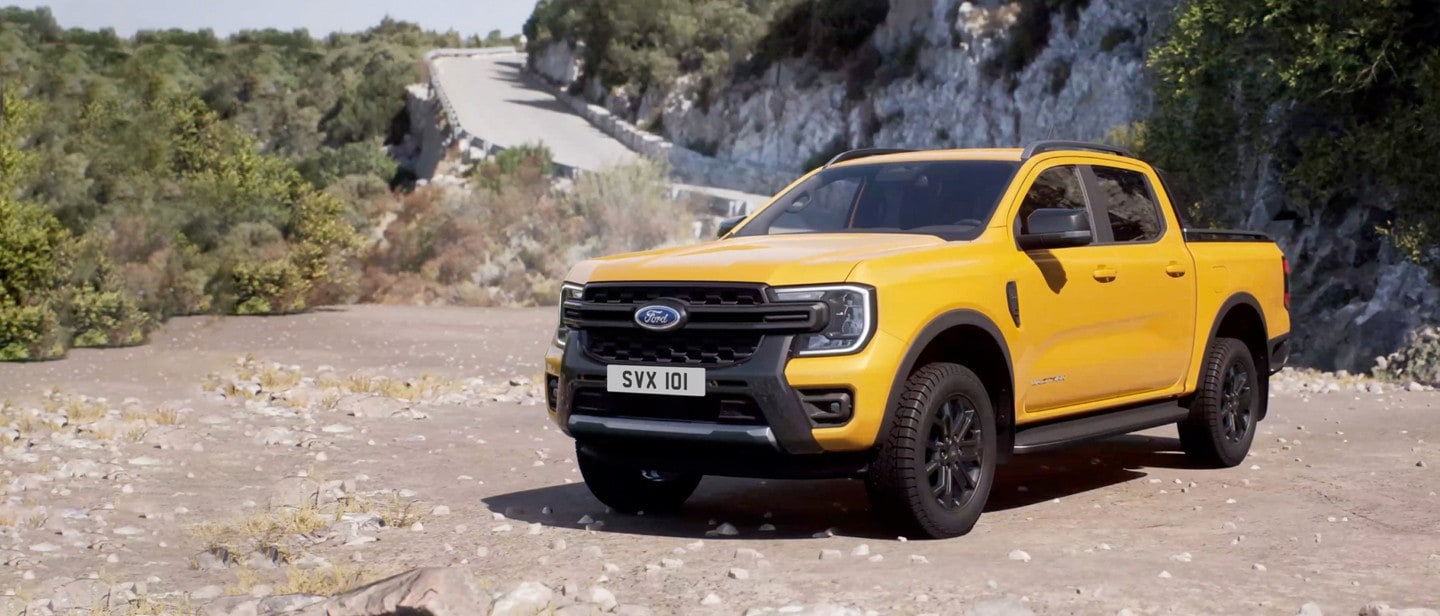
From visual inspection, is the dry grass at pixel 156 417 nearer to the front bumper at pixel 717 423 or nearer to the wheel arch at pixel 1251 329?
the front bumper at pixel 717 423

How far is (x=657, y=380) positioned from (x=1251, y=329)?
5023 mm

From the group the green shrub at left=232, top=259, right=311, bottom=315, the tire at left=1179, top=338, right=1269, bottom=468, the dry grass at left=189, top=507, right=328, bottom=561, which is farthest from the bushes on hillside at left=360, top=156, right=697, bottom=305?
the dry grass at left=189, top=507, right=328, bottom=561

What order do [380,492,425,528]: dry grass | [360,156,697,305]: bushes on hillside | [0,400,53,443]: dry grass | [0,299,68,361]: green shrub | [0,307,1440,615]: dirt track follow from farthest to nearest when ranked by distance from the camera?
[360,156,697,305]: bushes on hillside
[0,299,68,361]: green shrub
[0,400,53,443]: dry grass
[380,492,425,528]: dry grass
[0,307,1440,615]: dirt track

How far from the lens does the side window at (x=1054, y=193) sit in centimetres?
888

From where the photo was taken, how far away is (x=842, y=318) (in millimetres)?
7367

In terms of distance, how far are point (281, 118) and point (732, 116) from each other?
1160 inches

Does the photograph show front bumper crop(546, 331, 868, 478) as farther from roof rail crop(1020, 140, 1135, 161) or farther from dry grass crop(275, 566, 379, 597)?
roof rail crop(1020, 140, 1135, 161)

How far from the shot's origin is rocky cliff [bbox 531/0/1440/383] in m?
22.6

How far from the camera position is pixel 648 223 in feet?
133

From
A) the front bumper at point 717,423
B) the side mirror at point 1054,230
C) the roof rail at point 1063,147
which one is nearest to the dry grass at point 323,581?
the front bumper at point 717,423

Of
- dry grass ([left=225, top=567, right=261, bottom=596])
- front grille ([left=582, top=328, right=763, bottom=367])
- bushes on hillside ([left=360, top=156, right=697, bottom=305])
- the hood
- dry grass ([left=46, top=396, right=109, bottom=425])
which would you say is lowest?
bushes on hillside ([left=360, top=156, right=697, bottom=305])

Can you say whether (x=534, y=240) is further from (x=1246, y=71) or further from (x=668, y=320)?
(x=668, y=320)

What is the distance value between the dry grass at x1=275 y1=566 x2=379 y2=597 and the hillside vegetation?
1644 centimetres

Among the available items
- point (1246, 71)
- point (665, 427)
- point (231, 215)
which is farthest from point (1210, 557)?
point (231, 215)
